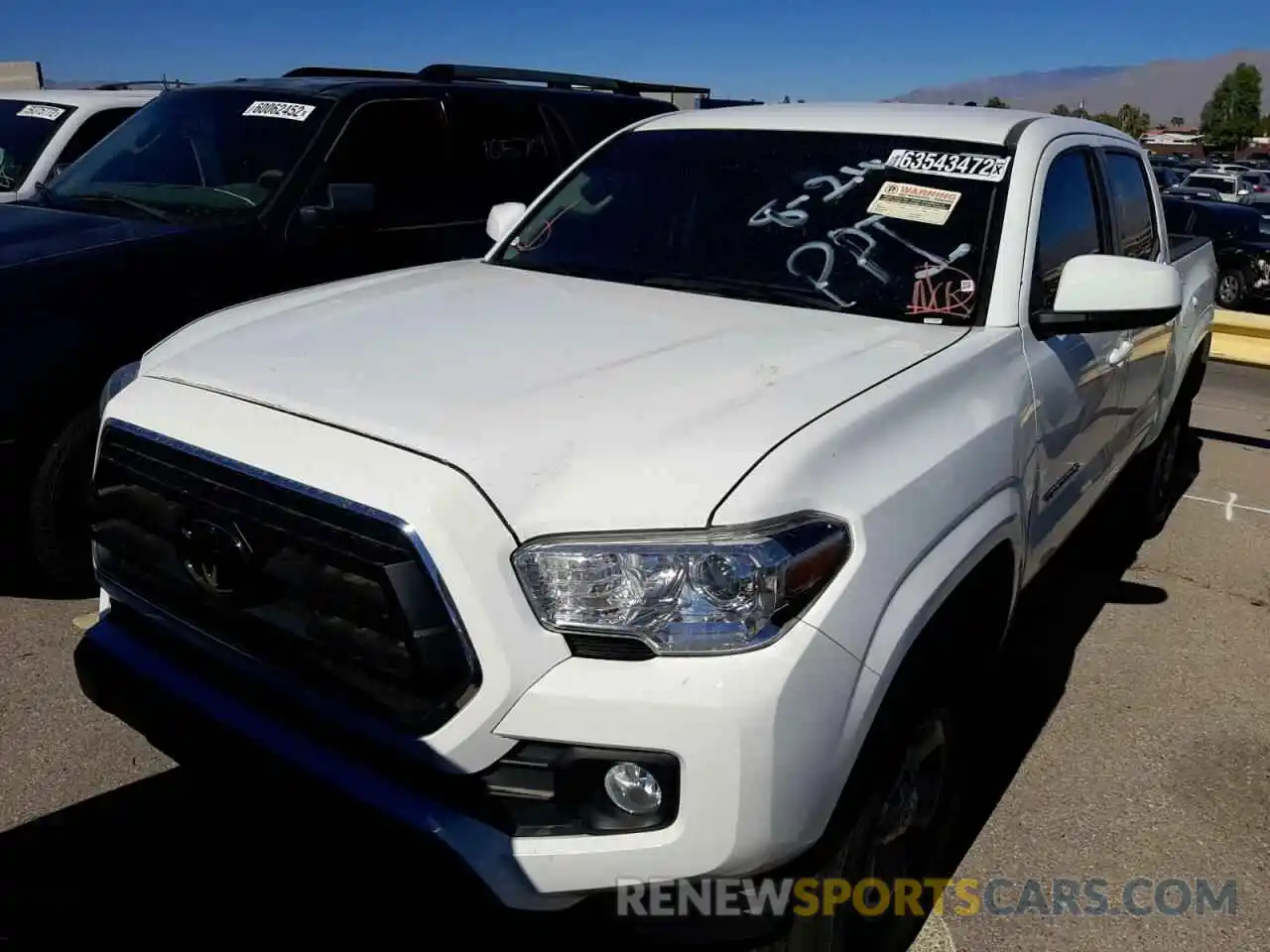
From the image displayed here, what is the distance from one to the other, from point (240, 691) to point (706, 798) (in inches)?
39.9

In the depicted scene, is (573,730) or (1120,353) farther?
(1120,353)

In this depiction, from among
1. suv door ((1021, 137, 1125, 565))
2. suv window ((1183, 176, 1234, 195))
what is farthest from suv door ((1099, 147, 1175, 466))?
suv window ((1183, 176, 1234, 195))

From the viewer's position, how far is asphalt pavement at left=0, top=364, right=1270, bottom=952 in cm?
216

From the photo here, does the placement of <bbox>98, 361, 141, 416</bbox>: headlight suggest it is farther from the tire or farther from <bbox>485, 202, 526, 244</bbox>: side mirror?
the tire

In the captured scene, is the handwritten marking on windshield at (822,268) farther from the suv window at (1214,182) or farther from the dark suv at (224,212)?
the suv window at (1214,182)

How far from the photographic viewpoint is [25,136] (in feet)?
22.7

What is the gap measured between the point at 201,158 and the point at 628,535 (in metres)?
3.93

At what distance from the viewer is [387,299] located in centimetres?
296

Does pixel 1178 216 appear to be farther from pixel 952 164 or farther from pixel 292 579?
pixel 292 579

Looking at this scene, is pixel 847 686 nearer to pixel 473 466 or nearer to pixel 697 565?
pixel 697 565

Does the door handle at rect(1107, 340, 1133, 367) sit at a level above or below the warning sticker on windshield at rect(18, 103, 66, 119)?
below

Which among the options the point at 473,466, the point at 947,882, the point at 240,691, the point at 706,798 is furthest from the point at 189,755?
the point at 947,882

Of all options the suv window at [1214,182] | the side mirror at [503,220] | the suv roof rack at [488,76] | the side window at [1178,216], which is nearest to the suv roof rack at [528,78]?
the suv roof rack at [488,76]

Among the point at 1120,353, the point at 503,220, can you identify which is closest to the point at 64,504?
the point at 503,220
